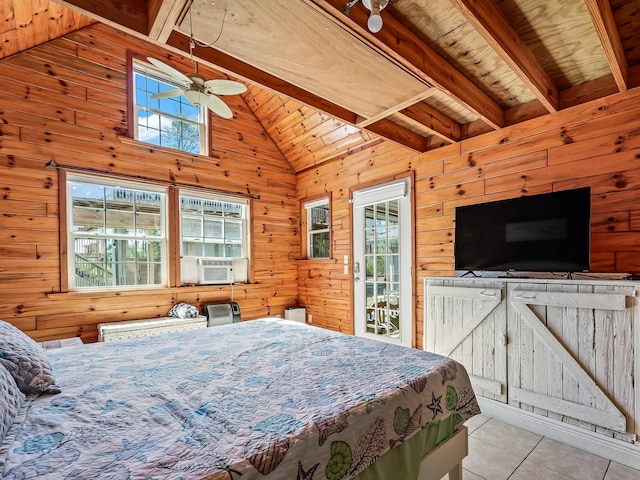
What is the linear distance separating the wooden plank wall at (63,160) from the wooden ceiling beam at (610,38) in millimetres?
4168

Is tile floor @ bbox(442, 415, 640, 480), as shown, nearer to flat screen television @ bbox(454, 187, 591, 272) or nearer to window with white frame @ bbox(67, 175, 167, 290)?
flat screen television @ bbox(454, 187, 591, 272)

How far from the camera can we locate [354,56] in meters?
2.01

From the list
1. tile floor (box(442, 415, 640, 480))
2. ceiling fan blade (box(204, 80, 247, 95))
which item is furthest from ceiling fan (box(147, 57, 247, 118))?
tile floor (box(442, 415, 640, 480))

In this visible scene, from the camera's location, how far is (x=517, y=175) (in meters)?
2.90

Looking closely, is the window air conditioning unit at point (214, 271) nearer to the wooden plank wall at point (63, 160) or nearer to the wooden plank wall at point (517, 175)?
the wooden plank wall at point (63, 160)

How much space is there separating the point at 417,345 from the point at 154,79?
193 inches

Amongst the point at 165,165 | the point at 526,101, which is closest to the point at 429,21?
the point at 526,101

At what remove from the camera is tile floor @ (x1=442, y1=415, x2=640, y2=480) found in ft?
5.92

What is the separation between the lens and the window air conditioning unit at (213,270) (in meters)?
4.31

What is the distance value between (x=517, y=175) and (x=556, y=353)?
1.61 meters

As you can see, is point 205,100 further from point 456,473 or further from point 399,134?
point 456,473

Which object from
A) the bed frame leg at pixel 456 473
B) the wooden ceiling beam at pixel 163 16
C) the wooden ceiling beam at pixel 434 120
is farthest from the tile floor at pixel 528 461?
the wooden ceiling beam at pixel 163 16

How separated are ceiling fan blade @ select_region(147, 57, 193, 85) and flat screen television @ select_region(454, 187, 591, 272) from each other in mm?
2580

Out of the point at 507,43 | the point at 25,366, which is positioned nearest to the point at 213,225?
the point at 25,366
